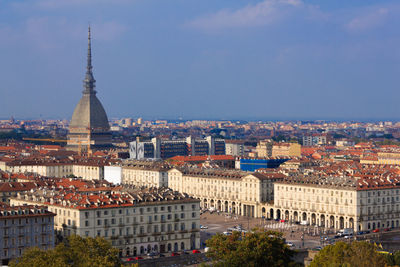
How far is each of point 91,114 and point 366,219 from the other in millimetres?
120577

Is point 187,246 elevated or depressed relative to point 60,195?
depressed

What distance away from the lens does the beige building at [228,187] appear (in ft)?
302

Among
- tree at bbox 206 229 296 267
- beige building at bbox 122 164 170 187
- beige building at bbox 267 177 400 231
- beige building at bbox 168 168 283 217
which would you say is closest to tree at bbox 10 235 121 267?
tree at bbox 206 229 296 267

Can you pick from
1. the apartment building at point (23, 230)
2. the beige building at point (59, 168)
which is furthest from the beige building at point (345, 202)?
the beige building at point (59, 168)

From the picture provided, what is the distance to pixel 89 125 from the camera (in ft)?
619

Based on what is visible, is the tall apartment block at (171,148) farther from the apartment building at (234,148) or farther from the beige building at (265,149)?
the apartment building at (234,148)

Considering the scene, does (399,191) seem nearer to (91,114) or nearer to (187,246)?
(187,246)

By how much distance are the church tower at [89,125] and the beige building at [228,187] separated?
74.7m

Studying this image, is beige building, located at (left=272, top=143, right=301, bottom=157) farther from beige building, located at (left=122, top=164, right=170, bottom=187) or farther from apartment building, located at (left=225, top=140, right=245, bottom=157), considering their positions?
beige building, located at (left=122, top=164, right=170, bottom=187)

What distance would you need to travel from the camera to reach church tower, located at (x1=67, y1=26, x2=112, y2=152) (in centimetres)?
18325

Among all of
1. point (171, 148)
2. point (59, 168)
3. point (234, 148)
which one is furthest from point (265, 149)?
point (59, 168)

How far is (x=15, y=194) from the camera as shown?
255ft

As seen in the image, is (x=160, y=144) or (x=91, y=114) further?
(x=91, y=114)

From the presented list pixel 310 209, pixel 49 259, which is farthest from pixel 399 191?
pixel 49 259
